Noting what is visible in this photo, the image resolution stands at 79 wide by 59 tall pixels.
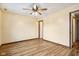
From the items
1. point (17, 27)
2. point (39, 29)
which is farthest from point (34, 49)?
point (17, 27)

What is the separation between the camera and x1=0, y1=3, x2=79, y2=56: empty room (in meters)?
1.79

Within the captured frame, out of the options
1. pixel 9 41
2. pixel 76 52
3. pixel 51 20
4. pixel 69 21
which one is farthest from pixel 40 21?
pixel 76 52

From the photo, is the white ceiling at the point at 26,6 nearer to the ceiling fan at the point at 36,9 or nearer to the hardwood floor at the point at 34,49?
the ceiling fan at the point at 36,9

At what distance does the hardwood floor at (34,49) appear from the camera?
1.81 m

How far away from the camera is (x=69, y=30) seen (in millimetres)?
1819

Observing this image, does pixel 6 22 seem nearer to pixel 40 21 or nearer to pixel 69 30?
pixel 40 21

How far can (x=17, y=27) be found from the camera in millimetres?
1890

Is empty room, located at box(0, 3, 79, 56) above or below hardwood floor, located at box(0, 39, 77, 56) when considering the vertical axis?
above

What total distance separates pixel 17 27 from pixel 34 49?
1.71ft

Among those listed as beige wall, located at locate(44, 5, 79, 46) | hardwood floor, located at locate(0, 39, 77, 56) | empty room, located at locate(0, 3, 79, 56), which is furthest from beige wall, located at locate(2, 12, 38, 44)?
beige wall, located at locate(44, 5, 79, 46)

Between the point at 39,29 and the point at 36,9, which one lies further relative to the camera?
the point at 39,29

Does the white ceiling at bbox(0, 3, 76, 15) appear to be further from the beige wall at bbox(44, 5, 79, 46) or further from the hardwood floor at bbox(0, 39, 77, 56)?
the hardwood floor at bbox(0, 39, 77, 56)

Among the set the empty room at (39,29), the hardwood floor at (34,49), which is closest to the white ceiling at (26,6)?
the empty room at (39,29)

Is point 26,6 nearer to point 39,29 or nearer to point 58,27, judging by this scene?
point 39,29
